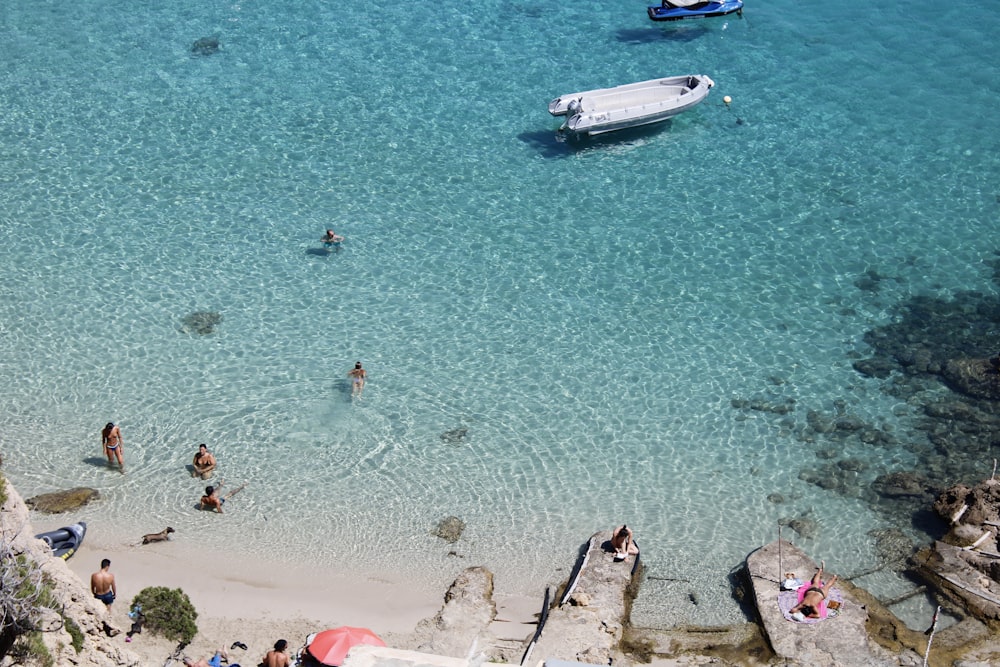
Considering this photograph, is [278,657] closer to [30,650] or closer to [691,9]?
[30,650]

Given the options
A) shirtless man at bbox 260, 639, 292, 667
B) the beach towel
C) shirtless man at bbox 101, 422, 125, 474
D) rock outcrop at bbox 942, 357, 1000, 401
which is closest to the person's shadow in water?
shirtless man at bbox 101, 422, 125, 474

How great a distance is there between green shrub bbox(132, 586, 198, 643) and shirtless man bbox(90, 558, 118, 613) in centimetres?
51

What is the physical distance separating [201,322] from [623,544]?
1302cm

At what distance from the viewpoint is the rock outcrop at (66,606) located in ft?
51.1

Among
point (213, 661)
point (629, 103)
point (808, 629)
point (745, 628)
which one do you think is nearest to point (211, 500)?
point (213, 661)

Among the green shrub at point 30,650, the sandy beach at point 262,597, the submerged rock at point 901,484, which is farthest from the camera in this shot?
the submerged rock at point 901,484

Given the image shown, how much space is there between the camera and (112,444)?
2383 cm

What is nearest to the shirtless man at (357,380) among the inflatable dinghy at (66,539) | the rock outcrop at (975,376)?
the inflatable dinghy at (66,539)

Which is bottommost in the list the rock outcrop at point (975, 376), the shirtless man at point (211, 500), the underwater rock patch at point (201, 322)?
the rock outcrop at point (975, 376)

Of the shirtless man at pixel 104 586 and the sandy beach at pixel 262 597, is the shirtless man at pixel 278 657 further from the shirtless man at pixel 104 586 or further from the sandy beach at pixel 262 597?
the shirtless man at pixel 104 586

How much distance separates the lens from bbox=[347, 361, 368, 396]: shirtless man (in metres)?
26.4

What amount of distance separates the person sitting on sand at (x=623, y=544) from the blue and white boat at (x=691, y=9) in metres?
26.6

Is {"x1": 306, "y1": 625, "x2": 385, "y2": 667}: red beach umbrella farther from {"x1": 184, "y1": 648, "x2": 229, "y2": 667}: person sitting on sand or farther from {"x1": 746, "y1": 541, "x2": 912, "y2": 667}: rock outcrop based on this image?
{"x1": 746, "y1": 541, "x2": 912, "y2": 667}: rock outcrop

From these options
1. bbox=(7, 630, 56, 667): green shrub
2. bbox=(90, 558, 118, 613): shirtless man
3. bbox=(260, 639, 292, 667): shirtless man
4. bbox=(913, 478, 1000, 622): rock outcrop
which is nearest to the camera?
bbox=(7, 630, 56, 667): green shrub
